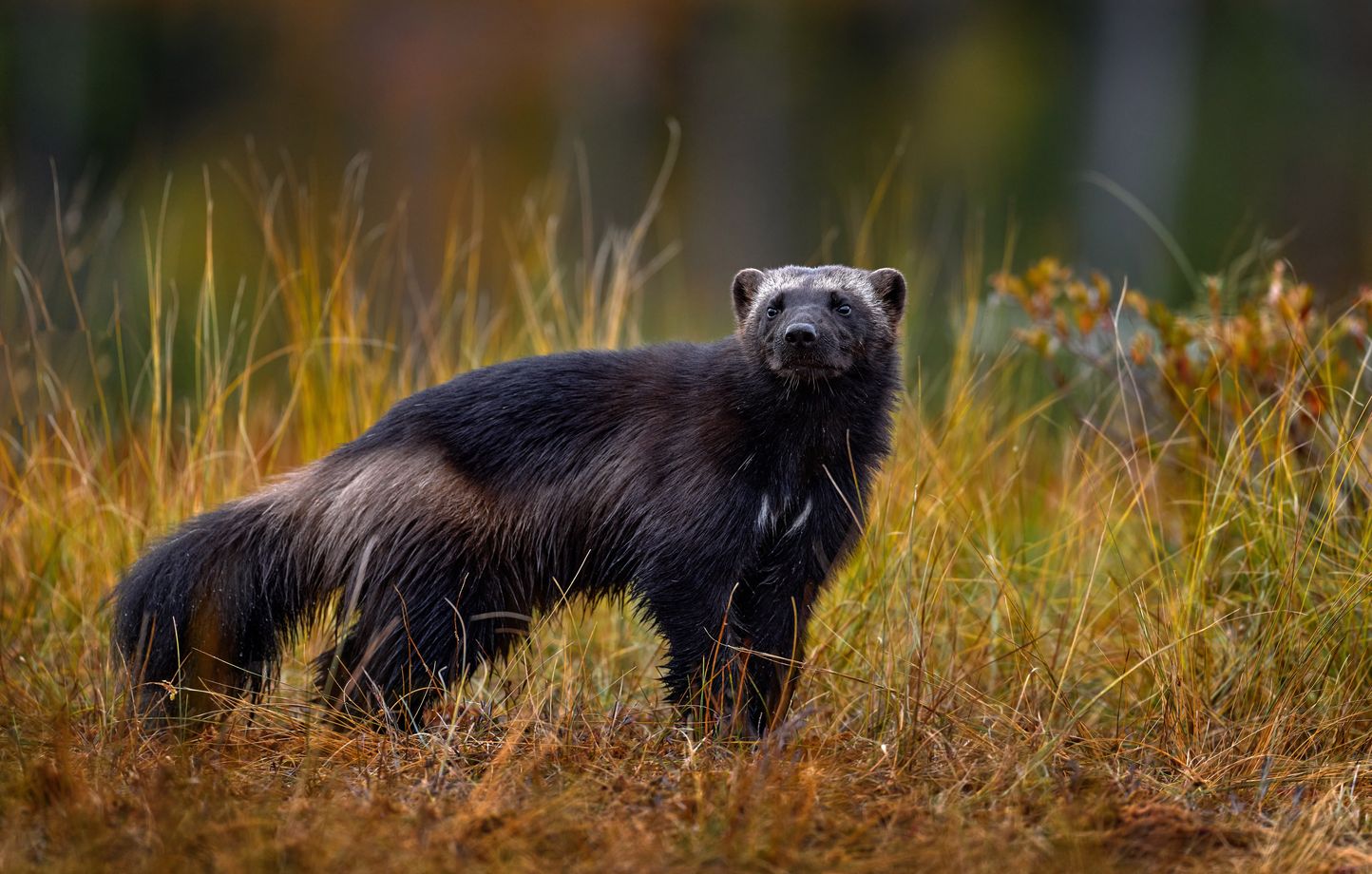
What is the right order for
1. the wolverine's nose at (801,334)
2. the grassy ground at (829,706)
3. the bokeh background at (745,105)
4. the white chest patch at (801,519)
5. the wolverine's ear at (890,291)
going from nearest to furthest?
the grassy ground at (829,706) → the wolverine's nose at (801,334) → the white chest patch at (801,519) → the wolverine's ear at (890,291) → the bokeh background at (745,105)

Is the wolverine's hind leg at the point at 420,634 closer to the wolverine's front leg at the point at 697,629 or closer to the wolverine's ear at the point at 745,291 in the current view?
the wolverine's front leg at the point at 697,629

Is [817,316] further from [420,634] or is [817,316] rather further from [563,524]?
[420,634]

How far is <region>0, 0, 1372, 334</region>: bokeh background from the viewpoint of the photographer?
52.2ft

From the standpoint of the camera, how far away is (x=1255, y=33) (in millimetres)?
20016

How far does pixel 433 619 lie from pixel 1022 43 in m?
17.2

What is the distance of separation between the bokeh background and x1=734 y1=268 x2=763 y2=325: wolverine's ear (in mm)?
10578

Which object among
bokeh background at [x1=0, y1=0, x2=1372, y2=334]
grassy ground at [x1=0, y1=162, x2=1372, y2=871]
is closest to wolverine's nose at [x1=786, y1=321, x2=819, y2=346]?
grassy ground at [x1=0, y1=162, x2=1372, y2=871]

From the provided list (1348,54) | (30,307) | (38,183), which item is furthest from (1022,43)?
(30,307)

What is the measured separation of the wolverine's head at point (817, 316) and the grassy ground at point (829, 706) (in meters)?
0.52

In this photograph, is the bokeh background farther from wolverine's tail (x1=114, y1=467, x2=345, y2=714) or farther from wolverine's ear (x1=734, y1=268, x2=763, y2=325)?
wolverine's tail (x1=114, y1=467, x2=345, y2=714)

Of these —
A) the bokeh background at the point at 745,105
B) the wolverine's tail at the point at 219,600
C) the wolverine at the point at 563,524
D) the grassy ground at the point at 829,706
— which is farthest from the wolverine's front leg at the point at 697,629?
the bokeh background at the point at 745,105

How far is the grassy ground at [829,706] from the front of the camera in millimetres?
2650

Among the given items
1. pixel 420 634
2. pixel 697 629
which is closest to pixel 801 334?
pixel 697 629

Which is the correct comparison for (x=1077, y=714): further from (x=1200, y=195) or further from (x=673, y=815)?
(x=1200, y=195)
